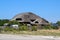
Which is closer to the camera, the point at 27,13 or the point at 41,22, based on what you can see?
the point at 41,22

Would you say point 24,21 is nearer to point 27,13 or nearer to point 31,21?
point 31,21

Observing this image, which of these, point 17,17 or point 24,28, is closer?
point 24,28

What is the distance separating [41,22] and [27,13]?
1155 cm

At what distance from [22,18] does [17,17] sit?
2.58 meters

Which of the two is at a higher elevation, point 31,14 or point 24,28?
point 31,14

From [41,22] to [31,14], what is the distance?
9.11 metres

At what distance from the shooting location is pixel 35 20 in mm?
90875

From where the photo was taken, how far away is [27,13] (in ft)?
318

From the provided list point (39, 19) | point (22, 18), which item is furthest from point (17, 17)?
point (39, 19)

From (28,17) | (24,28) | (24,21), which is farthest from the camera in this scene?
(28,17)

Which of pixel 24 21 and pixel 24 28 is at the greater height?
pixel 24 21

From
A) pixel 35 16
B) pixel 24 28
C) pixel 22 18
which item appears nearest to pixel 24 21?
pixel 22 18

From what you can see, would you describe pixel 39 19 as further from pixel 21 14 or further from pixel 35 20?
pixel 21 14

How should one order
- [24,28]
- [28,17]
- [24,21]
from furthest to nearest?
[28,17], [24,21], [24,28]
